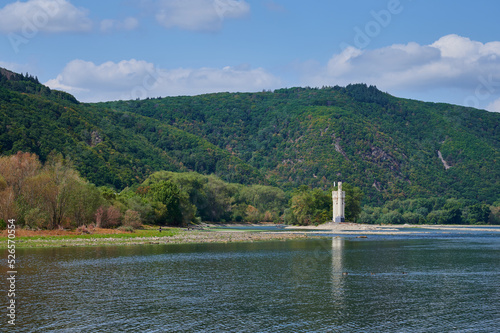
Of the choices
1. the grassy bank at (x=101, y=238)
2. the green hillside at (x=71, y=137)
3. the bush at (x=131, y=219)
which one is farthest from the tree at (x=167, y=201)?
the green hillside at (x=71, y=137)

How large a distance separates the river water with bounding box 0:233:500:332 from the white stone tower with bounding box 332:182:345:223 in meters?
81.4

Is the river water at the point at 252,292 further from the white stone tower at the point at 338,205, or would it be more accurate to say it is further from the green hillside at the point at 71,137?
the white stone tower at the point at 338,205

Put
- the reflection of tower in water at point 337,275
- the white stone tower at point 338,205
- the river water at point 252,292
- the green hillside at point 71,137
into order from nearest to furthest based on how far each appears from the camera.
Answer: the river water at point 252,292, the reflection of tower in water at point 337,275, the green hillside at point 71,137, the white stone tower at point 338,205

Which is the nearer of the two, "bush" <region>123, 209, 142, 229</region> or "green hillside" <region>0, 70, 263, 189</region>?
"bush" <region>123, 209, 142, 229</region>

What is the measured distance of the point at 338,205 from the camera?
140000 millimetres

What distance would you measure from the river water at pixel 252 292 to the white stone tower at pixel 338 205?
8144cm

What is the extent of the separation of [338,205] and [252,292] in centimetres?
10725

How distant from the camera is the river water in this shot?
2683cm

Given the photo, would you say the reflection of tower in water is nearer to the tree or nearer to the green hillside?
the tree

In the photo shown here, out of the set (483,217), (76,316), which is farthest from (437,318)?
(483,217)

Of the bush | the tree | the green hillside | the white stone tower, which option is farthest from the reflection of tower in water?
the green hillside

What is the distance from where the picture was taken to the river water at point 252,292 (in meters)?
26.8

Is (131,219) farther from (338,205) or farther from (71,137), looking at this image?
(338,205)

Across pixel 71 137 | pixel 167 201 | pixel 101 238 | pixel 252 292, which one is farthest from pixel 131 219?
pixel 71 137
